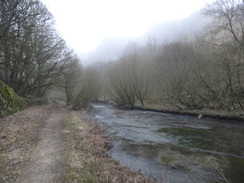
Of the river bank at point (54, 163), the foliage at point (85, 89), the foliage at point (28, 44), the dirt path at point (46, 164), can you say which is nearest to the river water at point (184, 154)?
the river bank at point (54, 163)

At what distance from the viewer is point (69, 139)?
7.55m

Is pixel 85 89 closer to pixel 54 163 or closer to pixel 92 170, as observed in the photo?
pixel 54 163

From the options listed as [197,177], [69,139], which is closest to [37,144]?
[69,139]

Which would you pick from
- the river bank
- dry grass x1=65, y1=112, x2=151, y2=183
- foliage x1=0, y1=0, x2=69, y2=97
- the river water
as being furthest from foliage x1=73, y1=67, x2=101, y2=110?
dry grass x1=65, y1=112, x2=151, y2=183

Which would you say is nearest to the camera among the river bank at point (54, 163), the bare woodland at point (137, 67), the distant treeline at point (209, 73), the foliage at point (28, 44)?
the river bank at point (54, 163)

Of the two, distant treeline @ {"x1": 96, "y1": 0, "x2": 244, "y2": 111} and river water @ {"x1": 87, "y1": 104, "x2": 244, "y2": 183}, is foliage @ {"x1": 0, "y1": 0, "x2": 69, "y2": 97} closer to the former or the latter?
river water @ {"x1": 87, "y1": 104, "x2": 244, "y2": 183}

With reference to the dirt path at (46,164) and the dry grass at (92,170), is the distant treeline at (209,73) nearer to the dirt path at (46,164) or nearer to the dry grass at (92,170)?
the dry grass at (92,170)

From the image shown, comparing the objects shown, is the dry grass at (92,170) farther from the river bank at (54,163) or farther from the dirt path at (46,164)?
the dirt path at (46,164)

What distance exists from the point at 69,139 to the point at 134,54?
24891 mm

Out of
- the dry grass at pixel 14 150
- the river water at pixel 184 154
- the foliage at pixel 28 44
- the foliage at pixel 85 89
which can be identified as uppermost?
the foliage at pixel 28 44

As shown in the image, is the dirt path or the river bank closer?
the dirt path

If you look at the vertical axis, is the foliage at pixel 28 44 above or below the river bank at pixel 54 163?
above

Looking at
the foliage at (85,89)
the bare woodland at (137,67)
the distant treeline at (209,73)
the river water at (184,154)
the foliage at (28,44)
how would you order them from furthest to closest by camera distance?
the foliage at (85,89) → the distant treeline at (209,73) → the bare woodland at (137,67) → the foliage at (28,44) → the river water at (184,154)

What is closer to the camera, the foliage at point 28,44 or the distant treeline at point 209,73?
the foliage at point 28,44
